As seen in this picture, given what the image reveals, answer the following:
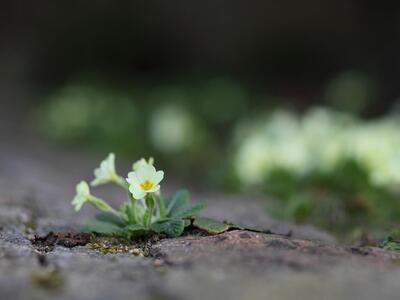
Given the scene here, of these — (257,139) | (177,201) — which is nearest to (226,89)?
(257,139)

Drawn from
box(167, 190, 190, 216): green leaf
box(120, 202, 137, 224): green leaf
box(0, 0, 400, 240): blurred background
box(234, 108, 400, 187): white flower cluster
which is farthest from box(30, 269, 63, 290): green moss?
box(234, 108, 400, 187): white flower cluster

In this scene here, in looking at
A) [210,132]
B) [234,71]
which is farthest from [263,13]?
[210,132]

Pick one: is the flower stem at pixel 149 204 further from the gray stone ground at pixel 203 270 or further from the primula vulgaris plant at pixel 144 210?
the gray stone ground at pixel 203 270

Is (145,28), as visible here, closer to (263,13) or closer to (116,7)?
(116,7)

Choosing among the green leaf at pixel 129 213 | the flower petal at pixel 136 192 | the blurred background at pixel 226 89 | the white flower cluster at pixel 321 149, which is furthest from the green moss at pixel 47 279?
the white flower cluster at pixel 321 149

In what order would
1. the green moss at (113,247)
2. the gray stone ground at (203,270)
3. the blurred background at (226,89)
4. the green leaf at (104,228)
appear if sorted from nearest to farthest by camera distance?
1. the gray stone ground at (203,270)
2. the green moss at (113,247)
3. the green leaf at (104,228)
4. the blurred background at (226,89)

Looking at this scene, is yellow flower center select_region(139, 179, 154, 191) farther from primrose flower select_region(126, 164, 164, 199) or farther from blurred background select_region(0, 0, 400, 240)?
blurred background select_region(0, 0, 400, 240)
